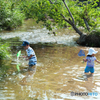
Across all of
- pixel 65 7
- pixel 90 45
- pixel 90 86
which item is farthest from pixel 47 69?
pixel 65 7

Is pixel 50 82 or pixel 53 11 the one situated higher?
pixel 53 11

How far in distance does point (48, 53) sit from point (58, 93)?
17.7 feet

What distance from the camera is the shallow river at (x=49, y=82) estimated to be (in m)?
5.13

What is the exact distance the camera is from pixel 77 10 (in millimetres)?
14469

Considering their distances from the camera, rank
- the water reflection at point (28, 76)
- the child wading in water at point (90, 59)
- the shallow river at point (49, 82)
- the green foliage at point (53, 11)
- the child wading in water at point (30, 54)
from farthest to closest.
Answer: the green foliage at point (53, 11) < the child wading in water at point (30, 54) < the child wading in water at point (90, 59) < the water reflection at point (28, 76) < the shallow river at point (49, 82)

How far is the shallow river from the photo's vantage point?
5129 mm

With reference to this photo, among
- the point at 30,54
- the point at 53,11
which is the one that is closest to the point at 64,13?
the point at 53,11

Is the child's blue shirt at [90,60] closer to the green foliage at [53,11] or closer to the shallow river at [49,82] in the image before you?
the shallow river at [49,82]

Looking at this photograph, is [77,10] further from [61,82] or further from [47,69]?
[61,82]

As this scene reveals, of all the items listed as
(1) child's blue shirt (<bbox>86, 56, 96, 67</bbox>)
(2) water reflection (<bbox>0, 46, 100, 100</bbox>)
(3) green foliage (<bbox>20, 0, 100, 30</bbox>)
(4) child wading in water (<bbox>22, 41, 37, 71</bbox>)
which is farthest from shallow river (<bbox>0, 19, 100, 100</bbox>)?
(3) green foliage (<bbox>20, 0, 100, 30</bbox>)

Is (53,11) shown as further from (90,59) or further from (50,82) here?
(50,82)

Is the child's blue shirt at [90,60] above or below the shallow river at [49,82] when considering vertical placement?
above

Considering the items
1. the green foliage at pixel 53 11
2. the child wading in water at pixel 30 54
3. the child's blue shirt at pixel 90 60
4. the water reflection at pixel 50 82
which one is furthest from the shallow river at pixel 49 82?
the green foliage at pixel 53 11

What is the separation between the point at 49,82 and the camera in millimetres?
6176
